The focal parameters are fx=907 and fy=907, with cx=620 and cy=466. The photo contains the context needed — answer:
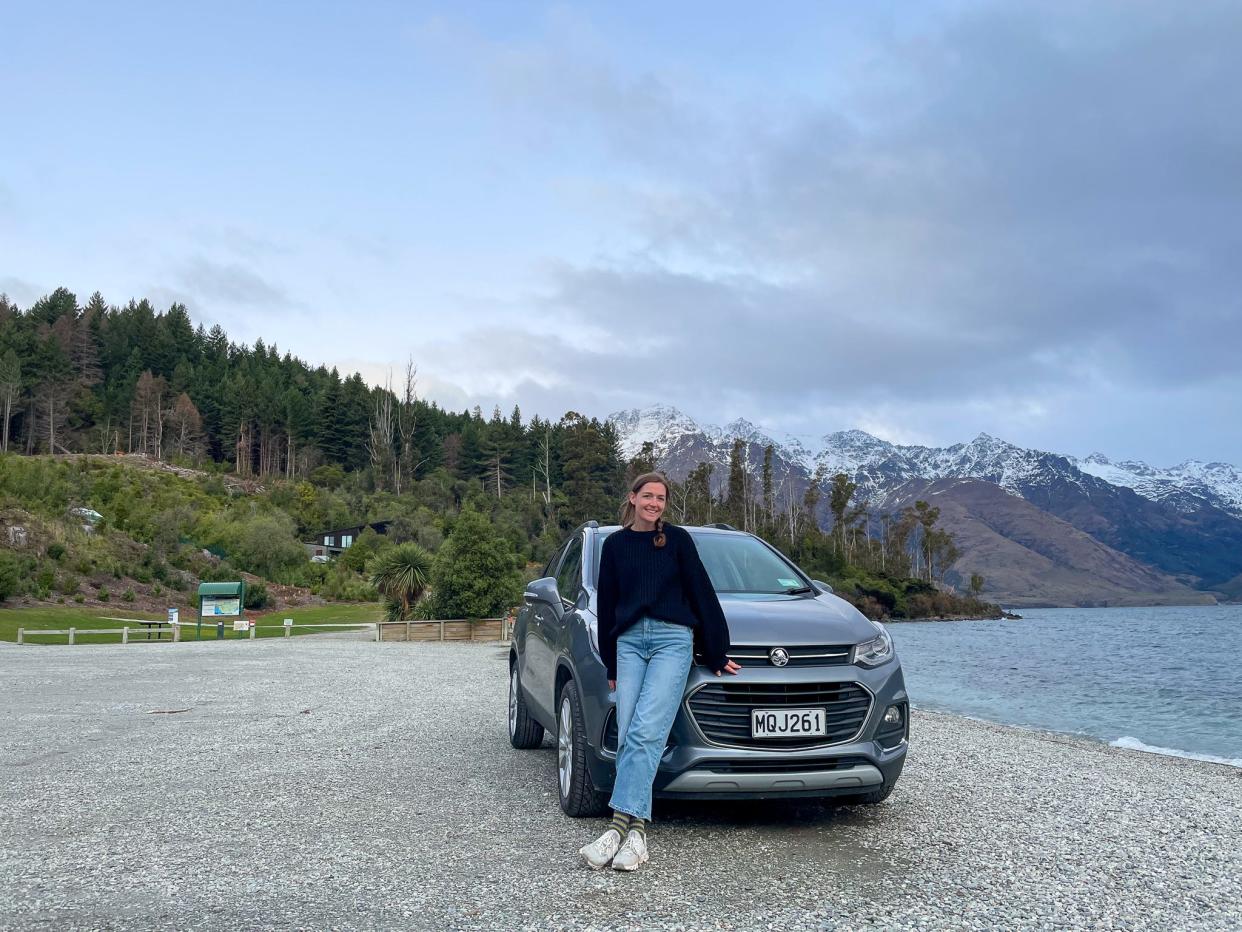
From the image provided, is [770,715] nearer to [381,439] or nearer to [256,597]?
[256,597]

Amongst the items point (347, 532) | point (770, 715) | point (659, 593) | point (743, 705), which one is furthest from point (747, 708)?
point (347, 532)

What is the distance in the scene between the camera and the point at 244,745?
877cm

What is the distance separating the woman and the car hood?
0.93 ft

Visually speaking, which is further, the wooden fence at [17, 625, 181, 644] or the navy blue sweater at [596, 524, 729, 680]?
the wooden fence at [17, 625, 181, 644]

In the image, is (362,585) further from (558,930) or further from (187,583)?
(558,930)

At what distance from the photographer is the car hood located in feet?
16.5

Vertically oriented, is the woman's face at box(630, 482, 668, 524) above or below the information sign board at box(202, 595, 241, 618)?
above

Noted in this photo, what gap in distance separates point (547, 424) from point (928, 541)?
200 ft

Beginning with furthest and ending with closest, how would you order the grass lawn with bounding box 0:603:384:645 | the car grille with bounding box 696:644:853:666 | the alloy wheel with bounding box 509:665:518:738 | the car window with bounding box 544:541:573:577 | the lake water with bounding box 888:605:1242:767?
the grass lawn with bounding box 0:603:384:645 < the lake water with bounding box 888:605:1242:767 < the alloy wheel with bounding box 509:665:518:738 < the car window with bounding box 544:541:573:577 < the car grille with bounding box 696:644:853:666

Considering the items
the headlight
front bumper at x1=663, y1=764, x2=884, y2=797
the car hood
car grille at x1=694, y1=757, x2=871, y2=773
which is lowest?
front bumper at x1=663, y1=764, x2=884, y2=797

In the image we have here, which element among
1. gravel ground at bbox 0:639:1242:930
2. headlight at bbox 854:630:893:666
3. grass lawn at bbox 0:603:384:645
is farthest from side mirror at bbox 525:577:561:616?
grass lawn at bbox 0:603:384:645

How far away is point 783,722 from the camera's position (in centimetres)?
488

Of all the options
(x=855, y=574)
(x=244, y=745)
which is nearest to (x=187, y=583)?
(x=244, y=745)

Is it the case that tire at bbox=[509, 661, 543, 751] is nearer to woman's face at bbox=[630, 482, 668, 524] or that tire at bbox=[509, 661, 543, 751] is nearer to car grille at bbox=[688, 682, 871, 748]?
car grille at bbox=[688, 682, 871, 748]
